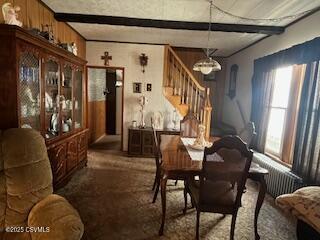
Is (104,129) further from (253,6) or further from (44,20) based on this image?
(253,6)

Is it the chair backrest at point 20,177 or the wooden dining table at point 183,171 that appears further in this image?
the wooden dining table at point 183,171

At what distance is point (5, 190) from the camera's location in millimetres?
1501

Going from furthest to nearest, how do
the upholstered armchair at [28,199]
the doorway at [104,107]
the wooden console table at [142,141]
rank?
1. the doorway at [104,107]
2. the wooden console table at [142,141]
3. the upholstered armchair at [28,199]

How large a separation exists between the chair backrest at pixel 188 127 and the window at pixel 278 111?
1.22 meters

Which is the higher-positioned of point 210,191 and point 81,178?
point 210,191

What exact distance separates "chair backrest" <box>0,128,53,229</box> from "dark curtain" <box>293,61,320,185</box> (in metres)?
2.74

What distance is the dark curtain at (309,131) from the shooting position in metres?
2.43

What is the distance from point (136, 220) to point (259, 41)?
3.76 m

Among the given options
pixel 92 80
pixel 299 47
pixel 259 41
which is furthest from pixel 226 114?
pixel 92 80

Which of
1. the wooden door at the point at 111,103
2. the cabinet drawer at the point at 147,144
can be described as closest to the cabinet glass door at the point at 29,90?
the cabinet drawer at the point at 147,144

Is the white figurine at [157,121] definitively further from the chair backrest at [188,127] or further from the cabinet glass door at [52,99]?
the cabinet glass door at [52,99]

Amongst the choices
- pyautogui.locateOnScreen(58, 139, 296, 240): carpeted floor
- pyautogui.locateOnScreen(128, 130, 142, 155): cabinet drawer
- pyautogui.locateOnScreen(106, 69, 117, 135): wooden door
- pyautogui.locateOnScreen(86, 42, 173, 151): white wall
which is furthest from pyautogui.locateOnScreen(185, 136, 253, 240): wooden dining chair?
pyautogui.locateOnScreen(106, 69, 117, 135): wooden door

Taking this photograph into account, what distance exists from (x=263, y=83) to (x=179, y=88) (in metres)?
1.82

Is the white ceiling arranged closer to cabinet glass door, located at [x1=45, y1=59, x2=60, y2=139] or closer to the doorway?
cabinet glass door, located at [x1=45, y1=59, x2=60, y2=139]
